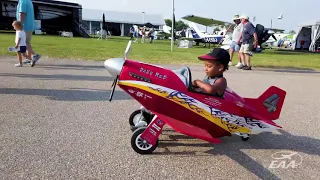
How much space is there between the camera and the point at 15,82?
6594 mm

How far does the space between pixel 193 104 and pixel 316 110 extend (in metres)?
→ 3.66

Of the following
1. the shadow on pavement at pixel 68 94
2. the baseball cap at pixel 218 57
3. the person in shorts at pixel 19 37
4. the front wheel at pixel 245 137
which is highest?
the person in shorts at pixel 19 37

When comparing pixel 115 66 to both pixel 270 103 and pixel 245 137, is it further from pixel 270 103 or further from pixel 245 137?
pixel 270 103

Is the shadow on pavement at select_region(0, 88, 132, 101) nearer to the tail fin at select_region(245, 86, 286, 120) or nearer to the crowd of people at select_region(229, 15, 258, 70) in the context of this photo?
the tail fin at select_region(245, 86, 286, 120)

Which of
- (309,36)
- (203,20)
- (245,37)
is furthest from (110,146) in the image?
(309,36)

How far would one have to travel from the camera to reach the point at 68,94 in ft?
19.3

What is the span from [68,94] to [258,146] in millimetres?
3746

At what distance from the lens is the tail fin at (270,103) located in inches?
156

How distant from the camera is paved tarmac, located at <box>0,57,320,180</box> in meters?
2.93

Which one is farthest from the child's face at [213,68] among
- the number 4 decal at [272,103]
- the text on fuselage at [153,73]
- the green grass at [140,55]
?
the green grass at [140,55]

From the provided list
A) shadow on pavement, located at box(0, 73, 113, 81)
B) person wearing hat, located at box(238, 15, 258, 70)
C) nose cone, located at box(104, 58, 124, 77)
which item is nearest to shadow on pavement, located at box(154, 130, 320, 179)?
nose cone, located at box(104, 58, 124, 77)

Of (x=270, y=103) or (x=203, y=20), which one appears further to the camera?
(x=203, y=20)

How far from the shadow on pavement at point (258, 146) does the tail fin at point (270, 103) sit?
0.37 m

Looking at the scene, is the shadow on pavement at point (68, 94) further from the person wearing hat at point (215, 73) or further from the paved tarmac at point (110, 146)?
the person wearing hat at point (215, 73)
